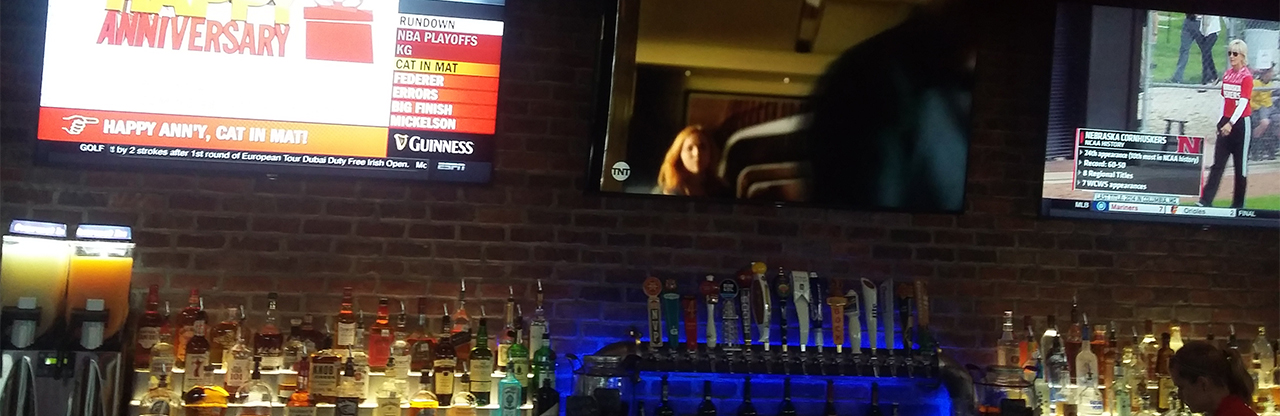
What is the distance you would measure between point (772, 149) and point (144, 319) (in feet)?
7.55

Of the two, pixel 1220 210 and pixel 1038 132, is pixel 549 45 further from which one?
pixel 1220 210

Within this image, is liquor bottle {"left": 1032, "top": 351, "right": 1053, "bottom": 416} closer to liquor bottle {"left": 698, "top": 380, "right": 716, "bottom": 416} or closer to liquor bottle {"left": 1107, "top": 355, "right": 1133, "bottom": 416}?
liquor bottle {"left": 1107, "top": 355, "right": 1133, "bottom": 416}

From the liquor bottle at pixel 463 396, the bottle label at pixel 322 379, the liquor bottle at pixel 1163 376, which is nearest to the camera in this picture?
the bottle label at pixel 322 379

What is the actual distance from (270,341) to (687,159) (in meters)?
1.61

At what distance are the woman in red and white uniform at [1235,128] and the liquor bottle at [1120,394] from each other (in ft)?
2.54

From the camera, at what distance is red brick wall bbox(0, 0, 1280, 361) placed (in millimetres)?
3668

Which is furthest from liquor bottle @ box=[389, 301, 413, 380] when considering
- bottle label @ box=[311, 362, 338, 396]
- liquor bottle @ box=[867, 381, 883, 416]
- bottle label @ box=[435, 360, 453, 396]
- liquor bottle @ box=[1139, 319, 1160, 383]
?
liquor bottle @ box=[1139, 319, 1160, 383]

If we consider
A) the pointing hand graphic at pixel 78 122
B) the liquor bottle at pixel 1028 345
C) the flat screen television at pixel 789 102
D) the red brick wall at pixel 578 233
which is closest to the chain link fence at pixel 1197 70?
the red brick wall at pixel 578 233

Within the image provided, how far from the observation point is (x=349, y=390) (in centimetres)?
345

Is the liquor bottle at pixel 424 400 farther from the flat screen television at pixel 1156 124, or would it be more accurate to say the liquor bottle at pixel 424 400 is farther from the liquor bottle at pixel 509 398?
the flat screen television at pixel 1156 124

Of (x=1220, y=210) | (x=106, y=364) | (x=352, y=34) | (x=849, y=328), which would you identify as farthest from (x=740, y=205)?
(x=106, y=364)

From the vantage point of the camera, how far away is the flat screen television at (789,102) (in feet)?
12.3

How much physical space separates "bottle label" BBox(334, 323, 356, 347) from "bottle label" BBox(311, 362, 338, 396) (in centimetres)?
16

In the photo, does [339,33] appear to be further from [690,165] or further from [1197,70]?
[1197,70]
